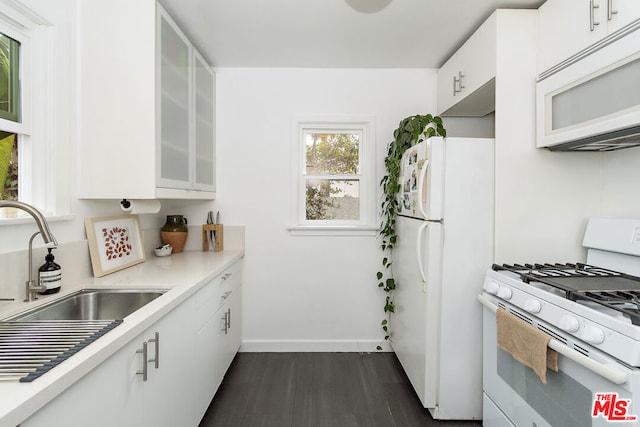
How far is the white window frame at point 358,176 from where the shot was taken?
300cm

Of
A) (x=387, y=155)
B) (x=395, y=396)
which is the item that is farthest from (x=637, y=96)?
(x=395, y=396)

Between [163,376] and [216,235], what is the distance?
1.57 meters

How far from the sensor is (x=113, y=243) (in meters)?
2.13

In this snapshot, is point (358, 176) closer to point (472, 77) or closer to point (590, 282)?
point (472, 77)

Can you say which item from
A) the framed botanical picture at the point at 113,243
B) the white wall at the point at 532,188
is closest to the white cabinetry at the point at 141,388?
the framed botanical picture at the point at 113,243

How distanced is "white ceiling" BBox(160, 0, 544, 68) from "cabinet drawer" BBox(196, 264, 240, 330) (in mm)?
1629

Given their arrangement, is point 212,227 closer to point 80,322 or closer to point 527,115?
point 80,322

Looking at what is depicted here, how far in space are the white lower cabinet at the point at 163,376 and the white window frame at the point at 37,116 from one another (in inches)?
33.8

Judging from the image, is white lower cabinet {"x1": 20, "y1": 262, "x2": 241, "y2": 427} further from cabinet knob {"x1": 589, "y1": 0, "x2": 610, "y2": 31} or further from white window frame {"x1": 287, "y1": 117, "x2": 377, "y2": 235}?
cabinet knob {"x1": 589, "y1": 0, "x2": 610, "y2": 31}

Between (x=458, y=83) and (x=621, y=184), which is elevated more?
(x=458, y=83)

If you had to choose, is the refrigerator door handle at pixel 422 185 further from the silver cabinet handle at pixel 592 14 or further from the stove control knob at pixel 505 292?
the silver cabinet handle at pixel 592 14

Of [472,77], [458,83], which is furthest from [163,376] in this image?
[458,83]

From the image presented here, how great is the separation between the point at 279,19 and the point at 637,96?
1882 millimetres

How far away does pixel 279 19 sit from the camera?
222 cm
